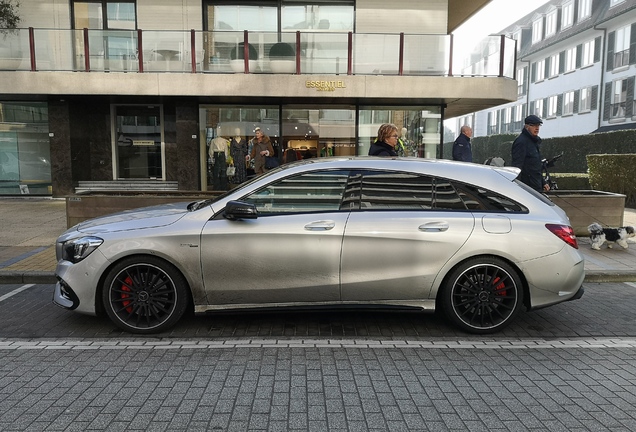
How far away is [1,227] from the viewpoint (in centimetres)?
1052

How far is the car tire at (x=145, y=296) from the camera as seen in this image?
452 centimetres

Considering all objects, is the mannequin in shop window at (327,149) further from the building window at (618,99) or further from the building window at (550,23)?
the building window at (550,23)

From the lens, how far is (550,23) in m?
42.5

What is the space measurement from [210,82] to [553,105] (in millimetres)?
33870

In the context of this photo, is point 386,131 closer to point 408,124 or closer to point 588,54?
point 408,124

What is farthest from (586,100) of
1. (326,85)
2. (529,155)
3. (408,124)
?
(529,155)

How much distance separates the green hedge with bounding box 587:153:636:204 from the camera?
15.0 meters

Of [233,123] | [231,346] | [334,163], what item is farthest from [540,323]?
[233,123]

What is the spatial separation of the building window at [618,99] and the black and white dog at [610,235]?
1053 inches

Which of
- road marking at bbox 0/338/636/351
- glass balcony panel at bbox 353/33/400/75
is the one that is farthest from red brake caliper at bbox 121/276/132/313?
glass balcony panel at bbox 353/33/400/75

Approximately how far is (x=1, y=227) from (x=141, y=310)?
7.85 meters

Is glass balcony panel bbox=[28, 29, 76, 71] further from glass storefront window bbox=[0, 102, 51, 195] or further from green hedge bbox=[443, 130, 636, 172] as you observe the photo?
Answer: green hedge bbox=[443, 130, 636, 172]

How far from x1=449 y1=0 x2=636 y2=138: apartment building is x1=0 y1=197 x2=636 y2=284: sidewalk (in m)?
19.8

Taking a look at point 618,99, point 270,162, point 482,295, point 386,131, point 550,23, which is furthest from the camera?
point 550,23
